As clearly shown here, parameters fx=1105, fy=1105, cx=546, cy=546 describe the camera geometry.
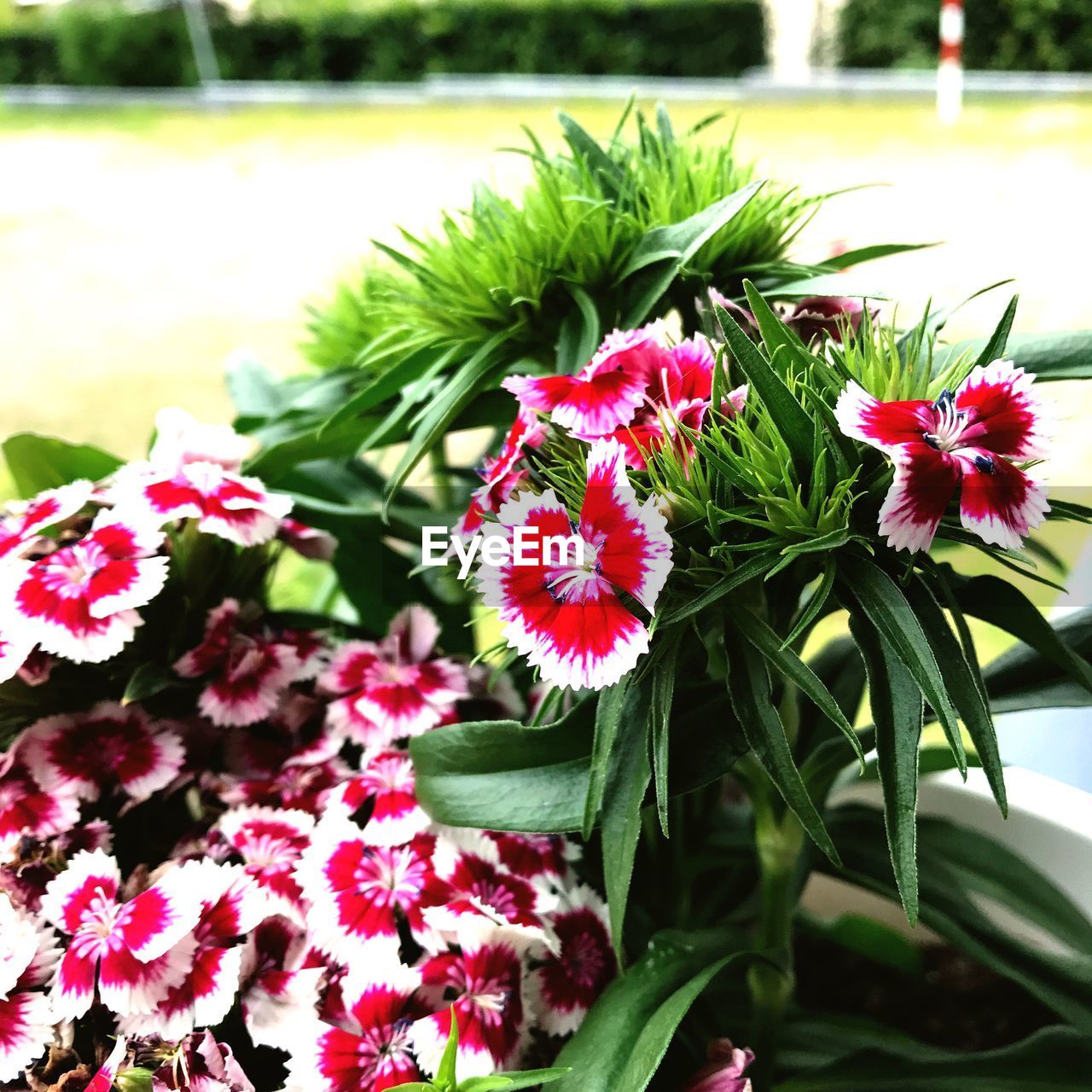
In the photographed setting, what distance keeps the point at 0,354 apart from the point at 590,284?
10.3 ft

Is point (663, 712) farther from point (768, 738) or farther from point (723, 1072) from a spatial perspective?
point (723, 1072)

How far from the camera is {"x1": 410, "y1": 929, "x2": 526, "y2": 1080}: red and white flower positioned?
63 centimetres

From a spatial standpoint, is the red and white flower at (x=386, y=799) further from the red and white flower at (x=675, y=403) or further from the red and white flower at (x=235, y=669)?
the red and white flower at (x=675, y=403)

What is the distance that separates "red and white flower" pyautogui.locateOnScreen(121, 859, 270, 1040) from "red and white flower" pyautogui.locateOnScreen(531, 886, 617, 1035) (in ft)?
0.61

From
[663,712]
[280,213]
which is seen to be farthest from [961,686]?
[280,213]

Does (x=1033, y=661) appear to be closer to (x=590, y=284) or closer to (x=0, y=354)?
(x=590, y=284)

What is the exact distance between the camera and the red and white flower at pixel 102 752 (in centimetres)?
77

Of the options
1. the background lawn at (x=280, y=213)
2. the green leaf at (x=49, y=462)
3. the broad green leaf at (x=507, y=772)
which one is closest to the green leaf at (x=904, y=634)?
the broad green leaf at (x=507, y=772)

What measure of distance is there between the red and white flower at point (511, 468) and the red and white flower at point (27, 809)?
360 millimetres

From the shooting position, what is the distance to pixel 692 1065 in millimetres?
756

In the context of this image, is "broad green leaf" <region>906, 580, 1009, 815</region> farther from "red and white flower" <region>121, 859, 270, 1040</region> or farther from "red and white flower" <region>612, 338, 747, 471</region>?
"red and white flower" <region>121, 859, 270, 1040</region>

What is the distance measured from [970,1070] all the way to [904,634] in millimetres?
391

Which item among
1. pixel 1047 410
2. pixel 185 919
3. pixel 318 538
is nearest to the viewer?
pixel 1047 410

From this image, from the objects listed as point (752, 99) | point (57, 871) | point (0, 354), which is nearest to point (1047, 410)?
point (57, 871)
